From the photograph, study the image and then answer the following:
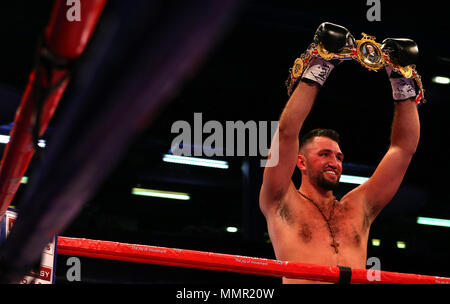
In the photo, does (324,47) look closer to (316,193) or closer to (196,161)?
(316,193)

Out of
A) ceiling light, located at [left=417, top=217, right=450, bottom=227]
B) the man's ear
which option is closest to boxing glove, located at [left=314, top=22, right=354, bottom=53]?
the man's ear

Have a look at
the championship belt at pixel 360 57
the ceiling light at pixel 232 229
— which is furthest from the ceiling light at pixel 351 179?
the championship belt at pixel 360 57

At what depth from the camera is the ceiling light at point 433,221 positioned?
7461 millimetres

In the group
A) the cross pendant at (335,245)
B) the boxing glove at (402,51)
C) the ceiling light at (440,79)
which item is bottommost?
the cross pendant at (335,245)

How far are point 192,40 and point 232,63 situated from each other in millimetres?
4128

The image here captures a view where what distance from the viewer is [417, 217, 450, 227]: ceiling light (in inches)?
294

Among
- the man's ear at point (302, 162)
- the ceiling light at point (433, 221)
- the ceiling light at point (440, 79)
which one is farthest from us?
the ceiling light at point (433, 221)

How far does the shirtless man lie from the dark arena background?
0.68 meters

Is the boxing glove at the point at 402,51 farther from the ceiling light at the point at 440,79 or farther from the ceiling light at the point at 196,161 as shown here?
the ceiling light at the point at 196,161

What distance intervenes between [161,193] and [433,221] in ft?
13.5

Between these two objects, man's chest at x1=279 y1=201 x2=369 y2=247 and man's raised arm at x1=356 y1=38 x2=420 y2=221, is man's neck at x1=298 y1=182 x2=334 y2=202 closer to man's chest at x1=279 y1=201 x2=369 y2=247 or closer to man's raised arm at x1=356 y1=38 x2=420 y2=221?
man's chest at x1=279 y1=201 x2=369 y2=247

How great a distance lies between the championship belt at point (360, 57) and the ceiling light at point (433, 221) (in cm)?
551
